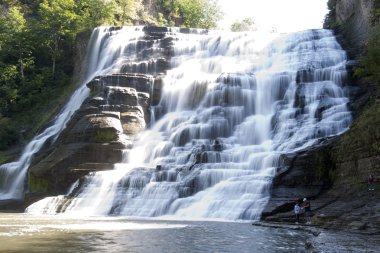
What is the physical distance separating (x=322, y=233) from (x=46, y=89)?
4758cm

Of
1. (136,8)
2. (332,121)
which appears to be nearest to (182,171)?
(332,121)

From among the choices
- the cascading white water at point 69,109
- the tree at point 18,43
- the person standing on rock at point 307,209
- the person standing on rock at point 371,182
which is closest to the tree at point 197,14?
the cascading white water at point 69,109

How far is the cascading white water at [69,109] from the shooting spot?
39.8m

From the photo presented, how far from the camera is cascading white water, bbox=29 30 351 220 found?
27062 mm

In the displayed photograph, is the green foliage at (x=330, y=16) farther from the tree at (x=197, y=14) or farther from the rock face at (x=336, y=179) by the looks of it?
the rock face at (x=336, y=179)

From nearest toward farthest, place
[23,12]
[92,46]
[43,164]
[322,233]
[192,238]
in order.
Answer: [192,238] < [322,233] < [43,164] < [92,46] < [23,12]

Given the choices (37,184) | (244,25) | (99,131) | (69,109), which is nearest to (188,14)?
(244,25)

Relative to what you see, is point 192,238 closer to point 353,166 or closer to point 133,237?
point 133,237

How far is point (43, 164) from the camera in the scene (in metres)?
36.1

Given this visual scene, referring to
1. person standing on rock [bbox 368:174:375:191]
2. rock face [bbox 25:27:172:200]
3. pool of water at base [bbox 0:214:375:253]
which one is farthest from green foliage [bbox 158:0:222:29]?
pool of water at base [bbox 0:214:375:253]

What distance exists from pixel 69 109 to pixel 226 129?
17796 millimetres

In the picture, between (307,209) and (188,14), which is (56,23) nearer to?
(188,14)

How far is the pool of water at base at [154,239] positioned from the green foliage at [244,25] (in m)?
72.0

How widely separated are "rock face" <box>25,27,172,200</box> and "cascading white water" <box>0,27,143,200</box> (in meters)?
2.78
